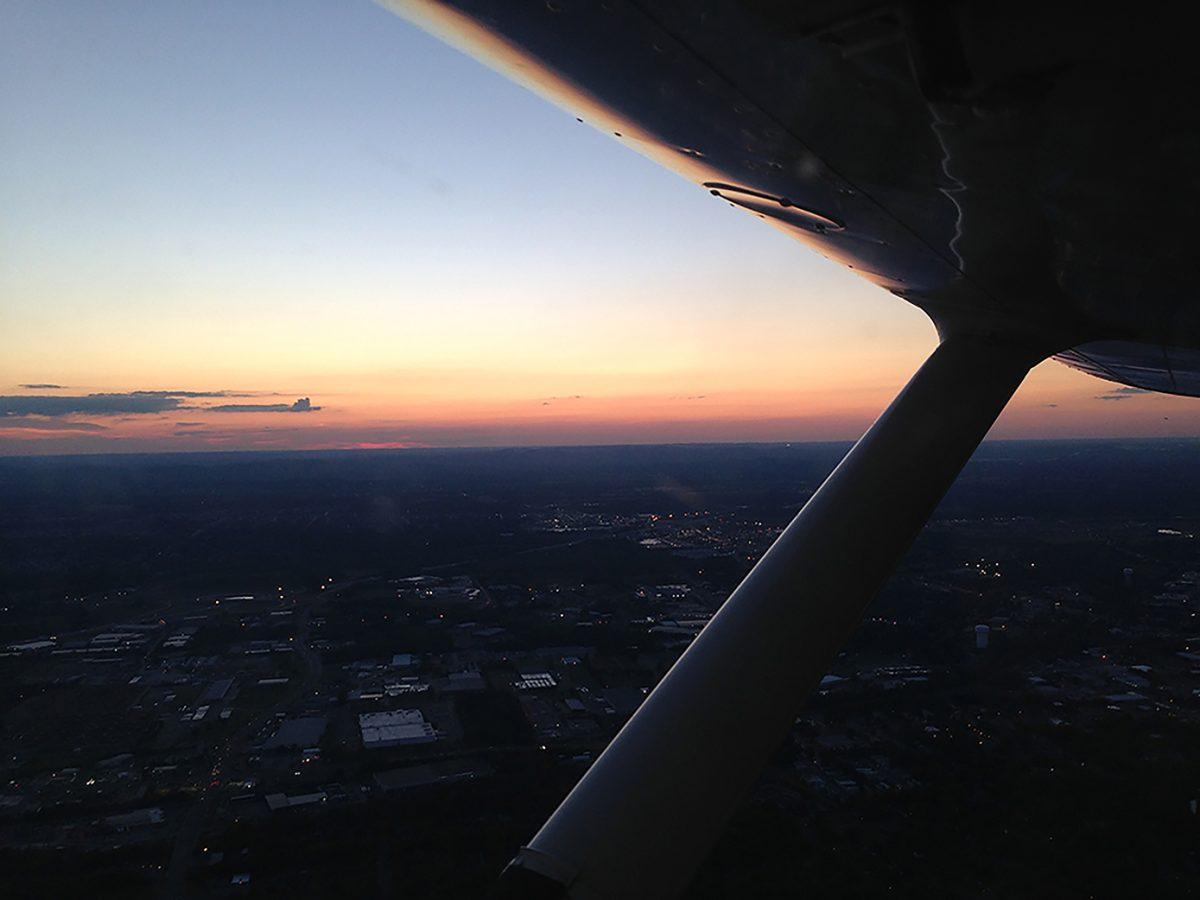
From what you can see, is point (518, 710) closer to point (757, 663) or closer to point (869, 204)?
point (757, 663)

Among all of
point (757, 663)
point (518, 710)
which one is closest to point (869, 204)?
point (757, 663)

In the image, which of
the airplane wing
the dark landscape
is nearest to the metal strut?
the airplane wing

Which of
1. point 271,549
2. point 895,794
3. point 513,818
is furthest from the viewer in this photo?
point 271,549

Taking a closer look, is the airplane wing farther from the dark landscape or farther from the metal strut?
the dark landscape

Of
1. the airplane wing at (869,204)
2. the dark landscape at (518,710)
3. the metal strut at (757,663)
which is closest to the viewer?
the airplane wing at (869,204)

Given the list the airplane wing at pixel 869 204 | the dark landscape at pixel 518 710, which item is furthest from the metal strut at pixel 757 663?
A: the dark landscape at pixel 518 710

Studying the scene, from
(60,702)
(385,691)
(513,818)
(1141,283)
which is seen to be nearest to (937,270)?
(1141,283)

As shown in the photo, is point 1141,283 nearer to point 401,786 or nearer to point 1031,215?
point 1031,215

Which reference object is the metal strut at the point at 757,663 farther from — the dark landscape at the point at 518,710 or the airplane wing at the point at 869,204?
the dark landscape at the point at 518,710

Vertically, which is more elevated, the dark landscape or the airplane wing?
the airplane wing
